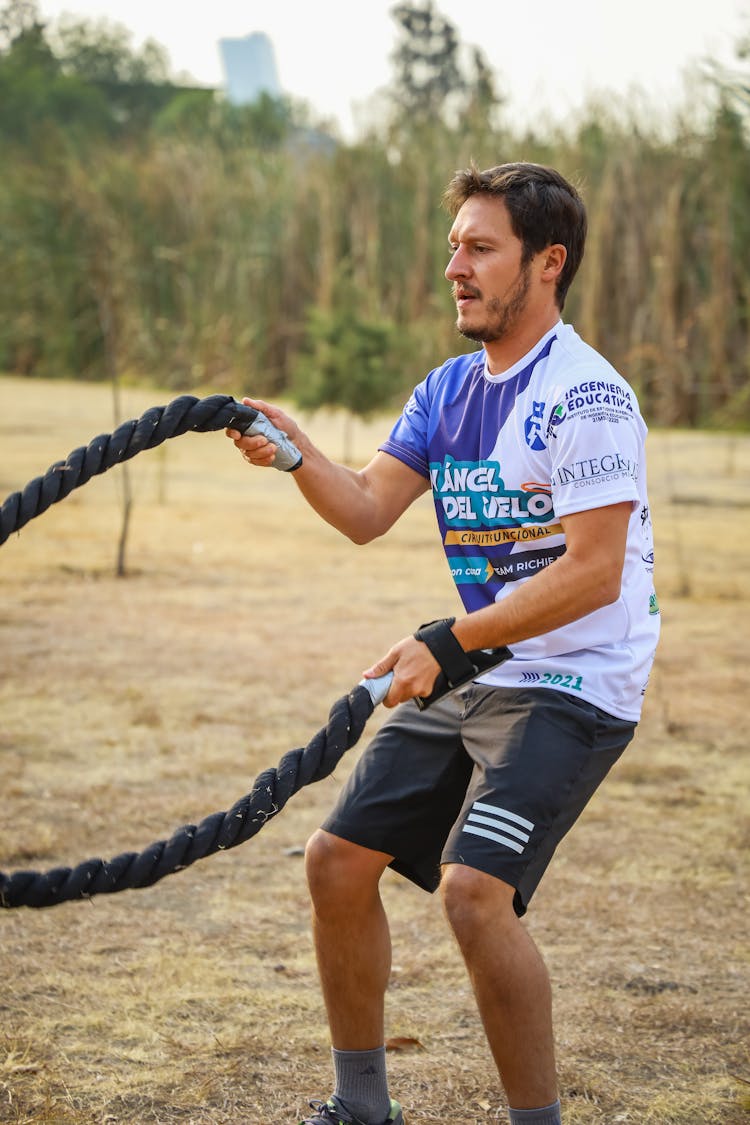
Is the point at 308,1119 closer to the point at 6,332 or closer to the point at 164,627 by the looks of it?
the point at 164,627

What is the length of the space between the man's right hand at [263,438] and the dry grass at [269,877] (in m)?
1.24

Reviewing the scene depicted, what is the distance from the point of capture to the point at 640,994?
3.42 metres

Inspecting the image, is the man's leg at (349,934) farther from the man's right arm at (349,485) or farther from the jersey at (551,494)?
the man's right arm at (349,485)

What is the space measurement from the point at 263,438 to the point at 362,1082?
115 cm

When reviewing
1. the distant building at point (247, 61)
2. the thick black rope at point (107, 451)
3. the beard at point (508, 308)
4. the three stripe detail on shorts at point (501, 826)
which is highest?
the distant building at point (247, 61)

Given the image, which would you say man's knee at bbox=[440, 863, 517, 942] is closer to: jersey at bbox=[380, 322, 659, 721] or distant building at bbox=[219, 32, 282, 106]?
jersey at bbox=[380, 322, 659, 721]

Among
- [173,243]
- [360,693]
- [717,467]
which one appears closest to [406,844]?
[360,693]

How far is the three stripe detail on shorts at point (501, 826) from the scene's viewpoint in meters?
2.35

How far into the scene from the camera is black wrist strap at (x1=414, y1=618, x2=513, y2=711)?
239 centimetres

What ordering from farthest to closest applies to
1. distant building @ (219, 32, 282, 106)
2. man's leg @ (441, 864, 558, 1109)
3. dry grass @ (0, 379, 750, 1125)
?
distant building @ (219, 32, 282, 106) → dry grass @ (0, 379, 750, 1125) → man's leg @ (441, 864, 558, 1109)

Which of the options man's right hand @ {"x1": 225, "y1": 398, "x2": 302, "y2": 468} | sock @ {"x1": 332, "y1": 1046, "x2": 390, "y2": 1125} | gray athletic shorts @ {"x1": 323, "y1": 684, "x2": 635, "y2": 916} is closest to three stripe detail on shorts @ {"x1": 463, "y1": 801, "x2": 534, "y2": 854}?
gray athletic shorts @ {"x1": 323, "y1": 684, "x2": 635, "y2": 916}

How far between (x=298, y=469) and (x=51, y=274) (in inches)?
694

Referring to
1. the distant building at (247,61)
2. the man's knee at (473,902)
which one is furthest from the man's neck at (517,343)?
the distant building at (247,61)

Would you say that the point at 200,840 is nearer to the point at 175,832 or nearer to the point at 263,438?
the point at 175,832
